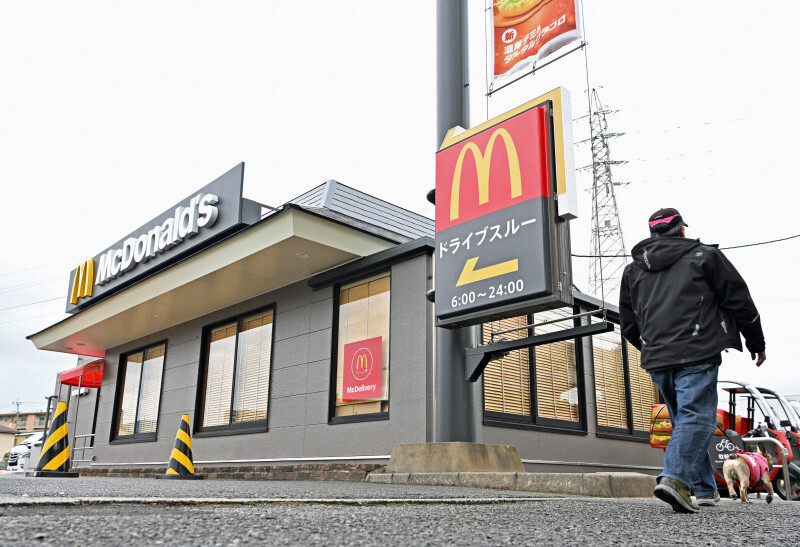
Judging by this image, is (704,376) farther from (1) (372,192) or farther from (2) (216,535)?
(1) (372,192)

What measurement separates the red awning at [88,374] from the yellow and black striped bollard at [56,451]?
7001 millimetres

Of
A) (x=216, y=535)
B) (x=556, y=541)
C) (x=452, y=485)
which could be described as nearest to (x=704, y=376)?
(x=556, y=541)

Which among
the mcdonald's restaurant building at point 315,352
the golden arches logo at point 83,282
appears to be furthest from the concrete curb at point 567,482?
the golden arches logo at point 83,282

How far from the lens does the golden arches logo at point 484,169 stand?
5.67 meters

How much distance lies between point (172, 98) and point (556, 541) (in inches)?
671

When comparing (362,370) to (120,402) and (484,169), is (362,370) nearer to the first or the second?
(484,169)

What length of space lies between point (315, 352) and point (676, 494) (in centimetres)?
666

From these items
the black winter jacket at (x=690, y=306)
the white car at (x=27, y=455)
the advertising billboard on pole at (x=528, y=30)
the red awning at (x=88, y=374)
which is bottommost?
the white car at (x=27, y=455)

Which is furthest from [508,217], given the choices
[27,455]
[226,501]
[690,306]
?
[27,455]

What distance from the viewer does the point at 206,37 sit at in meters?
13.4

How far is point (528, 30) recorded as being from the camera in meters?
7.07

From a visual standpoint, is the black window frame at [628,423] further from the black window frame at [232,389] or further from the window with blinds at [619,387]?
the black window frame at [232,389]

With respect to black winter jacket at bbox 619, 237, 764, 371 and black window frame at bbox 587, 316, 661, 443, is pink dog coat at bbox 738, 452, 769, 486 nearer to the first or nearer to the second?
black winter jacket at bbox 619, 237, 764, 371

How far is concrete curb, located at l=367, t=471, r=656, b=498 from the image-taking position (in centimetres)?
468
